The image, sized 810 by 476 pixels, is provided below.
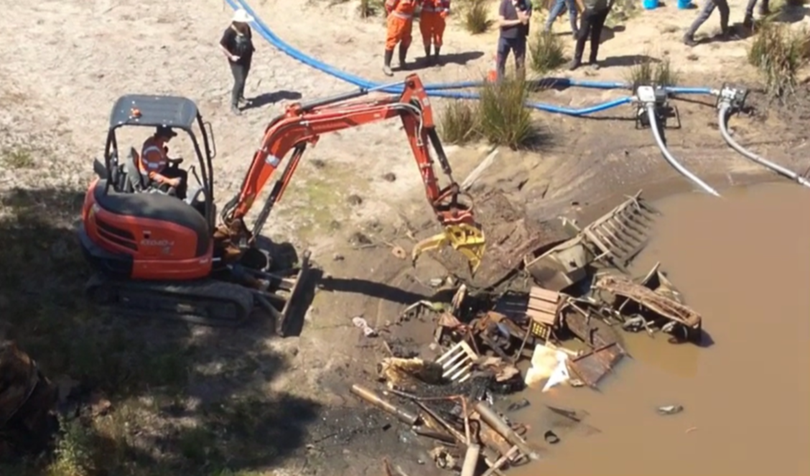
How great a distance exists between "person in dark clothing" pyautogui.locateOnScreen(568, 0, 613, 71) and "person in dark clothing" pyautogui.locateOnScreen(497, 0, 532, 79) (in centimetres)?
105

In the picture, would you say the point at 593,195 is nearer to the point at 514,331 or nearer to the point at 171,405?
the point at 514,331

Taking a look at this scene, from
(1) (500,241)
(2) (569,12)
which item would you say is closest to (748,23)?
(2) (569,12)

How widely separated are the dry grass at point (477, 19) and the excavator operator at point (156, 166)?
838 centimetres

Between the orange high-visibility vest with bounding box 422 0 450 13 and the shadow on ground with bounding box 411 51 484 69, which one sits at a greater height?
the orange high-visibility vest with bounding box 422 0 450 13

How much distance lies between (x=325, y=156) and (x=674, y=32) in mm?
6926

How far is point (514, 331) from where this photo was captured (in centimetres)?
1177

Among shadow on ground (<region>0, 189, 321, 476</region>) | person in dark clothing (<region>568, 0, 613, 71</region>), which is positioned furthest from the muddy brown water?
person in dark clothing (<region>568, 0, 613, 71</region>)

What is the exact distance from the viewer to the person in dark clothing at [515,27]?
1595cm

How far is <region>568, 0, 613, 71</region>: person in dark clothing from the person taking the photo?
16.5 metres

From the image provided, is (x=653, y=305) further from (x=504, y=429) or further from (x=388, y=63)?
(x=388, y=63)

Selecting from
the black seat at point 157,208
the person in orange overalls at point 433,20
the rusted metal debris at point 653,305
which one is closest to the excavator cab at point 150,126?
the black seat at point 157,208

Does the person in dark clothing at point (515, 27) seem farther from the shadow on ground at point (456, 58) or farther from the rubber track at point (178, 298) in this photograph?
the rubber track at point (178, 298)

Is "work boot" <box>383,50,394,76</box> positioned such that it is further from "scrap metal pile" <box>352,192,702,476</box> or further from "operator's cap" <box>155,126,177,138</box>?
"operator's cap" <box>155,126,177,138</box>

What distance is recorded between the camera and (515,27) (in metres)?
16.0
